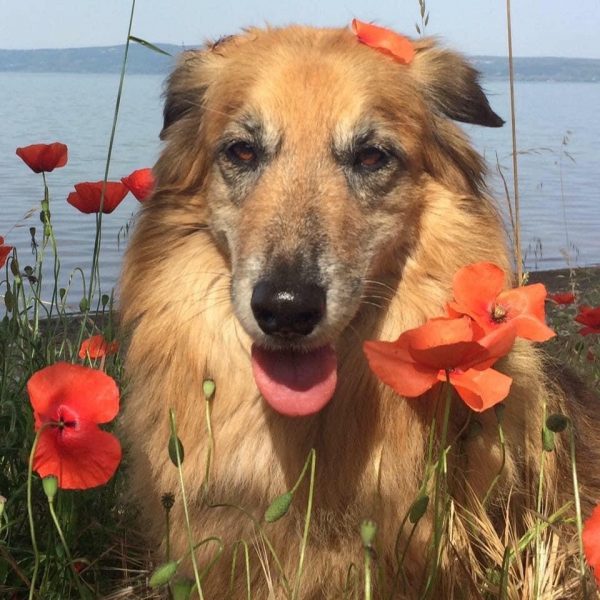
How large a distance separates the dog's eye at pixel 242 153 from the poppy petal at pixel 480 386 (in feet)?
4.20

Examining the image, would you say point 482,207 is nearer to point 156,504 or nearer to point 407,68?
point 407,68

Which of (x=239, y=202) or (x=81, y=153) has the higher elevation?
(x=81, y=153)

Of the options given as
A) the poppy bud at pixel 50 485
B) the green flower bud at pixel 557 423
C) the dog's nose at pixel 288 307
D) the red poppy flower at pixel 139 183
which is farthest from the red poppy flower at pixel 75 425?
the red poppy flower at pixel 139 183

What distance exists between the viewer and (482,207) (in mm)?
3098

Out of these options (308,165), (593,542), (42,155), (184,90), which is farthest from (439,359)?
(42,155)

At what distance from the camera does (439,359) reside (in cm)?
183

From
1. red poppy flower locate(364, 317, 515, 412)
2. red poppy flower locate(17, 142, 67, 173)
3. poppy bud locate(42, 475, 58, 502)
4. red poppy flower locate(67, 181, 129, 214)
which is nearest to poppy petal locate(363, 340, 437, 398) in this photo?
red poppy flower locate(364, 317, 515, 412)

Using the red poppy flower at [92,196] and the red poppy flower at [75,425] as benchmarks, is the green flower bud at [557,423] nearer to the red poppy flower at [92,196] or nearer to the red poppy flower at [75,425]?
the red poppy flower at [75,425]

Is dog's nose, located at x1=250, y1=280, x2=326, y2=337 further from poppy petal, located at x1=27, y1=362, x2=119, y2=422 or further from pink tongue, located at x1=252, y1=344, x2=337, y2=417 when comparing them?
poppy petal, located at x1=27, y1=362, x2=119, y2=422

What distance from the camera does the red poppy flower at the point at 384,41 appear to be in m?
3.02

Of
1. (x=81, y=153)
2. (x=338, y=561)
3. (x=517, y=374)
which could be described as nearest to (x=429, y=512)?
(x=338, y=561)

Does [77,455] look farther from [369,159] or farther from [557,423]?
[369,159]

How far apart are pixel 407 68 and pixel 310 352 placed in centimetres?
113

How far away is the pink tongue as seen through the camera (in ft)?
8.59
